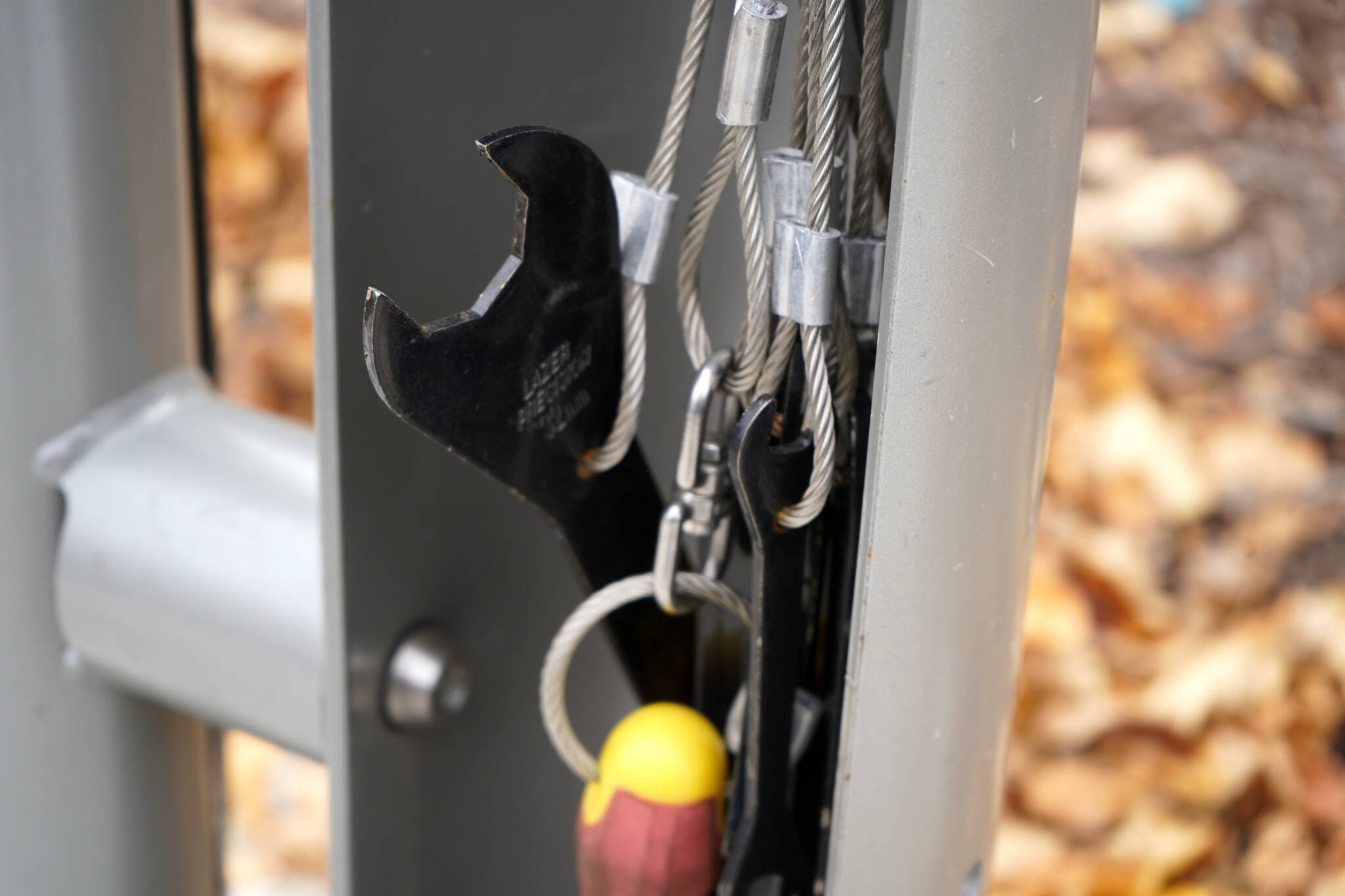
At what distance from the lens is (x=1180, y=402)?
1067 millimetres

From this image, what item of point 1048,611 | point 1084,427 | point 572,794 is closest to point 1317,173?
point 1084,427

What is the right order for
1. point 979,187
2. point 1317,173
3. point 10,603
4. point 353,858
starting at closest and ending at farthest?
1. point 979,187
2. point 353,858
3. point 10,603
4. point 1317,173

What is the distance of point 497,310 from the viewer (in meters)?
0.33

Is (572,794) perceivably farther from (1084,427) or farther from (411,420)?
(1084,427)

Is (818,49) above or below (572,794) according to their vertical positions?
above

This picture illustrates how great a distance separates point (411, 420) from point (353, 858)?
0.17 meters

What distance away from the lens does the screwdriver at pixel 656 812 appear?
1.18ft

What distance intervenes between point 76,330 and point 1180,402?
34.8 inches

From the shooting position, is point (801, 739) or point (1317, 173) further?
point (1317, 173)

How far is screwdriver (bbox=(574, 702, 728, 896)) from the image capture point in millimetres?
358

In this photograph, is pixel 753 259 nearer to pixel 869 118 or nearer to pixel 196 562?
pixel 869 118

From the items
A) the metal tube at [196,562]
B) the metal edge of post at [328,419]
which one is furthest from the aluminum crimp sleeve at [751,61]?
the metal tube at [196,562]

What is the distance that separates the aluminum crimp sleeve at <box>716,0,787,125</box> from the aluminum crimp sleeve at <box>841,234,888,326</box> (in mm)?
44

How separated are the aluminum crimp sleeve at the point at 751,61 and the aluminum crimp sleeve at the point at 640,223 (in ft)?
0.12
